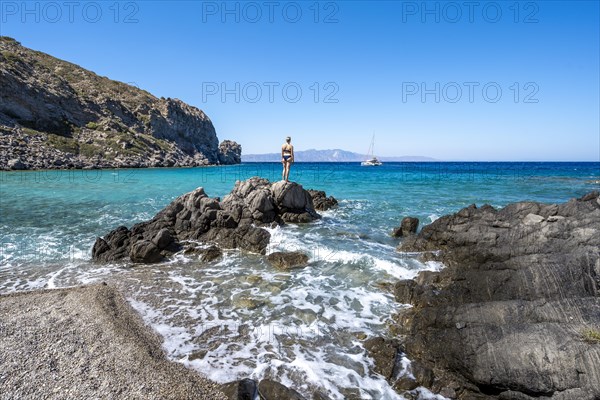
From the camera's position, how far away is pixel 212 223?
20359mm

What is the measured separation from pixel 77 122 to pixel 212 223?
109 metres

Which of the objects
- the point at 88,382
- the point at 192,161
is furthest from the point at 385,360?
the point at 192,161

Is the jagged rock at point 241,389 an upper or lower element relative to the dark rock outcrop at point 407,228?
lower

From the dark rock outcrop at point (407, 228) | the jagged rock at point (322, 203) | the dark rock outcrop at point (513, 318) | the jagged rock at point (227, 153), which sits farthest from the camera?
the jagged rock at point (227, 153)

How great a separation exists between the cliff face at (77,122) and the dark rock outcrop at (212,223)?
69.9 m

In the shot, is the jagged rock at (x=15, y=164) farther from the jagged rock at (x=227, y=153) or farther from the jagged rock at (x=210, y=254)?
the jagged rock at (x=227, y=153)

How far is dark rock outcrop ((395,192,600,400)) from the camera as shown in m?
6.28

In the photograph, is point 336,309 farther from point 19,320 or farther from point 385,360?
point 19,320

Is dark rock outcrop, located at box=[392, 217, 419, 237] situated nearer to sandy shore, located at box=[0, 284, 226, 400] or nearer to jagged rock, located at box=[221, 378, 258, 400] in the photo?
jagged rock, located at box=[221, 378, 258, 400]

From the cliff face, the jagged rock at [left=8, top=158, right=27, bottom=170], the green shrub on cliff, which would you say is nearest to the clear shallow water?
the green shrub on cliff

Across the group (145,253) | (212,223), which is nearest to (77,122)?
(212,223)

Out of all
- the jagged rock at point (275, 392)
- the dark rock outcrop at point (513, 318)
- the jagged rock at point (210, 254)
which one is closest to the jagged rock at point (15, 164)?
the jagged rock at point (210, 254)

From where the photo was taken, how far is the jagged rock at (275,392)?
6.32 meters

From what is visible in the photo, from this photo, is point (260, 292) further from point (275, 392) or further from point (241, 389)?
point (275, 392)
